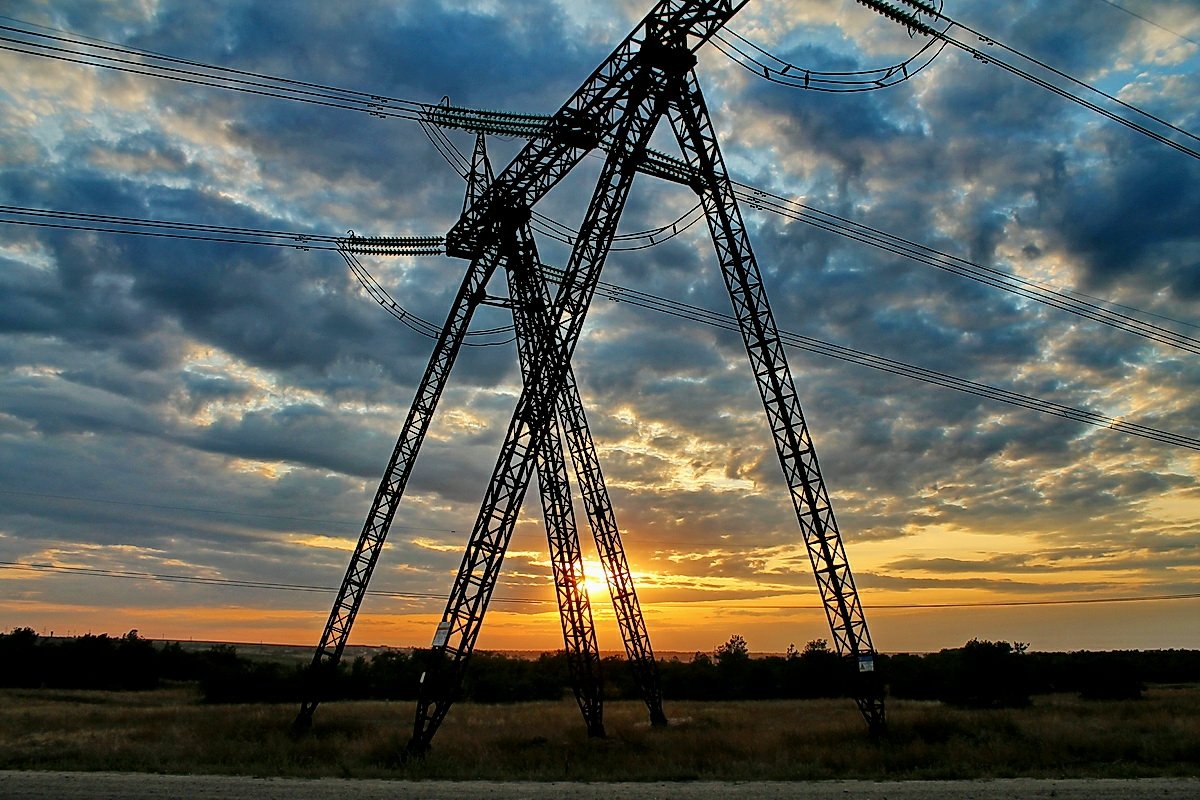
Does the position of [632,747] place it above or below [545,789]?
above

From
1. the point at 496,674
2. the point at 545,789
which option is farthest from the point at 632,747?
the point at 496,674

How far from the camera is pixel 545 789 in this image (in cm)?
1852

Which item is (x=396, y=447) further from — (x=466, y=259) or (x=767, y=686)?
(x=767, y=686)

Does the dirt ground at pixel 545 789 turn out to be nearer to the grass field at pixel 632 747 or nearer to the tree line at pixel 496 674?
the grass field at pixel 632 747

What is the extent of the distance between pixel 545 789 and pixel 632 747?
8.11 m

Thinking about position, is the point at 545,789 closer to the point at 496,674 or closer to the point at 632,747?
the point at 632,747

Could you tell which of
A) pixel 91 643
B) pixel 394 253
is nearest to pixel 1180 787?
pixel 394 253

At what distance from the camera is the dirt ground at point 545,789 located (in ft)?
54.6

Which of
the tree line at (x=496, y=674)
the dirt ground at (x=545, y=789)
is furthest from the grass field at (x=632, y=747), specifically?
the tree line at (x=496, y=674)

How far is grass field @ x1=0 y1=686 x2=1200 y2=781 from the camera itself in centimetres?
2130

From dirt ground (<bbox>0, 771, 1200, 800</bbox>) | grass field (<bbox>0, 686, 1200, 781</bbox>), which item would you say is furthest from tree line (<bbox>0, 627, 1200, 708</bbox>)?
dirt ground (<bbox>0, 771, 1200, 800</bbox>)

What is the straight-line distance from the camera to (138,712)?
123 ft

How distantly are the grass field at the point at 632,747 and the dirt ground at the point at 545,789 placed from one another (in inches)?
60.0

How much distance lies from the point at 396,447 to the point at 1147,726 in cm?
2842
